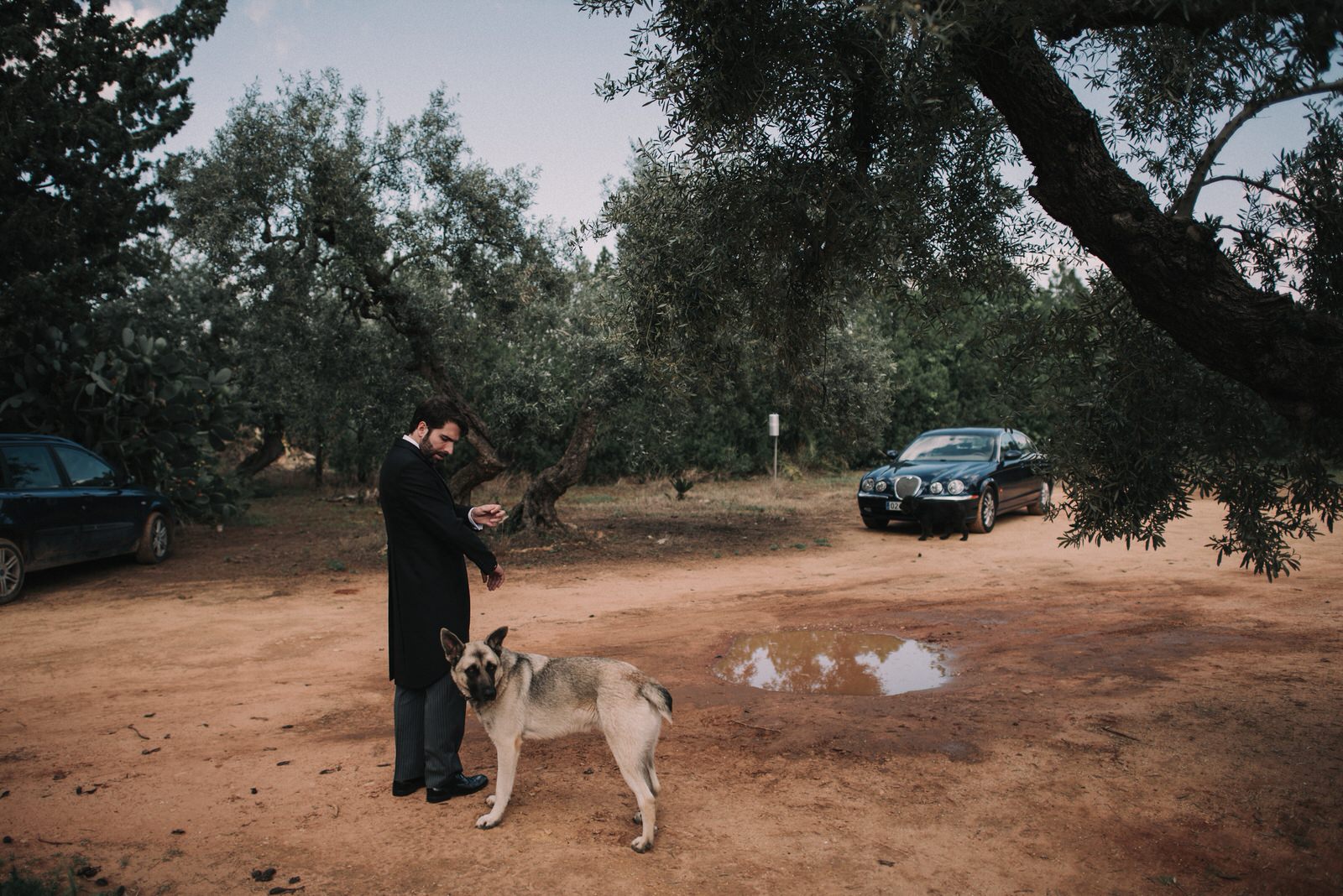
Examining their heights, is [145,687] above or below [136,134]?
below

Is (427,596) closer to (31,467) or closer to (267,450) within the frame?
(31,467)

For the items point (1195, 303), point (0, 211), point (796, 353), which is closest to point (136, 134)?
point (0, 211)

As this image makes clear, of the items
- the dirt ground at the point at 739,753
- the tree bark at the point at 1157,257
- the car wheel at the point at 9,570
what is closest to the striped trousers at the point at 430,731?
the dirt ground at the point at 739,753

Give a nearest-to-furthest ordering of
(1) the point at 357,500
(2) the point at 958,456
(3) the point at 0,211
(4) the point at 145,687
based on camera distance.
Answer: (4) the point at 145,687 < (3) the point at 0,211 < (2) the point at 958,456 < (1) the point at 357,500

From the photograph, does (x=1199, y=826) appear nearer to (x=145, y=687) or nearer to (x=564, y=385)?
(x=145, y=687)

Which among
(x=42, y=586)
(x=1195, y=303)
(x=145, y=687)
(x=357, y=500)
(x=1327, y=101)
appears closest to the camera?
(x=1195, y=303)

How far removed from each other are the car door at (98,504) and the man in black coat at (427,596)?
8599 millimetres

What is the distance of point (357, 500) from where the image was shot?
2080 centimetres

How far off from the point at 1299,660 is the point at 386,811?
6.92m

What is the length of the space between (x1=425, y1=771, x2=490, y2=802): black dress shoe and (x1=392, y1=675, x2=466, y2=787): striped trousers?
3 cm

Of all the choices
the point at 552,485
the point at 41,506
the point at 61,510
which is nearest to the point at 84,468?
the point at 61,510

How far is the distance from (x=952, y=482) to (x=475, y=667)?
12.4 metres

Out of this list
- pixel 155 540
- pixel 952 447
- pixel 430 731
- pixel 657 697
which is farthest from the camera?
pixel 952 447

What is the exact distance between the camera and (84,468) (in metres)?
11.5
